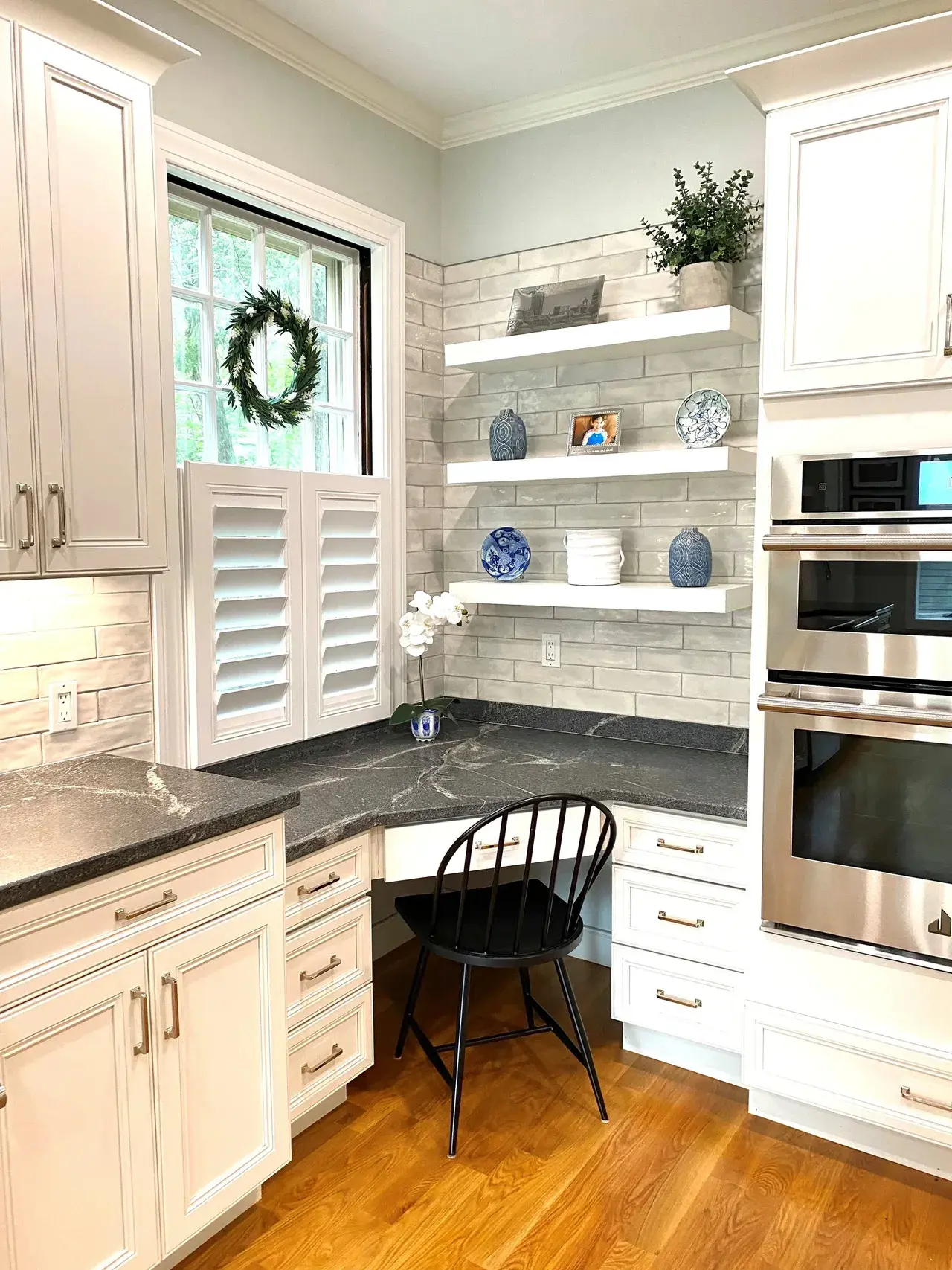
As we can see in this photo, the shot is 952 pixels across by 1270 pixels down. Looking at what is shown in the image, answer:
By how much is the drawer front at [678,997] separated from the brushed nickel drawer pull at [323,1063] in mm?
788

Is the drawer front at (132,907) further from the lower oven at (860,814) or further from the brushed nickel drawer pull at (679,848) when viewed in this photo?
the lower oven at (860,814)

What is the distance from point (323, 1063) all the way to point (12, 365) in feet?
5.51

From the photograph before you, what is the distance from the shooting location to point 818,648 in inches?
85.8

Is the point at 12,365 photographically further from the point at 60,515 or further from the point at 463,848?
the point at 463,848

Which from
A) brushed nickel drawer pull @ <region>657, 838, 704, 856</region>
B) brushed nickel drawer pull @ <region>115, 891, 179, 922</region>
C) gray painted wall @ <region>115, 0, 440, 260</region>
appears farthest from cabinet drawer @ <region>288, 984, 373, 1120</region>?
gray painted wall @ <region>115, 0, 440, 260</region>

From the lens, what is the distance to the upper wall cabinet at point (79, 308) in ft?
5.93

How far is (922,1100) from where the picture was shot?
7.03 feet

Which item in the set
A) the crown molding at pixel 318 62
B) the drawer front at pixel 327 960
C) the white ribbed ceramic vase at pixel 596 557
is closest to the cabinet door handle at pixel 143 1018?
the drawer front at pixel 327 960

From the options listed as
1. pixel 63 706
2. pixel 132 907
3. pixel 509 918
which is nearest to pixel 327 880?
pixel 509 918

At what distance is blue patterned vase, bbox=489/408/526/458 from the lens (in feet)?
10.2

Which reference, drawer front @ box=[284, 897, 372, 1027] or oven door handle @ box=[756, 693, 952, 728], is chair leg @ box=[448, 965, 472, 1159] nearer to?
drawer front @ box=[284, 897, 372, 1027]

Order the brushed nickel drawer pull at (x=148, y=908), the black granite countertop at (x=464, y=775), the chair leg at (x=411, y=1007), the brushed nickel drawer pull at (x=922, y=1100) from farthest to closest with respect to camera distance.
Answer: the chair leg at (x=411, y=1007)
the black granite countertop at (x=464, y=775)
the brushed nickel drawer pull at (x=922, y=1100)
the brushed nickel drawer pull at (x=148, y=908)

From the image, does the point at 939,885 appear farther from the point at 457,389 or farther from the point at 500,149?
the point at 500,149

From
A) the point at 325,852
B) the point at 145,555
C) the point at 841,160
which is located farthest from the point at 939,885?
the point at 145,555
